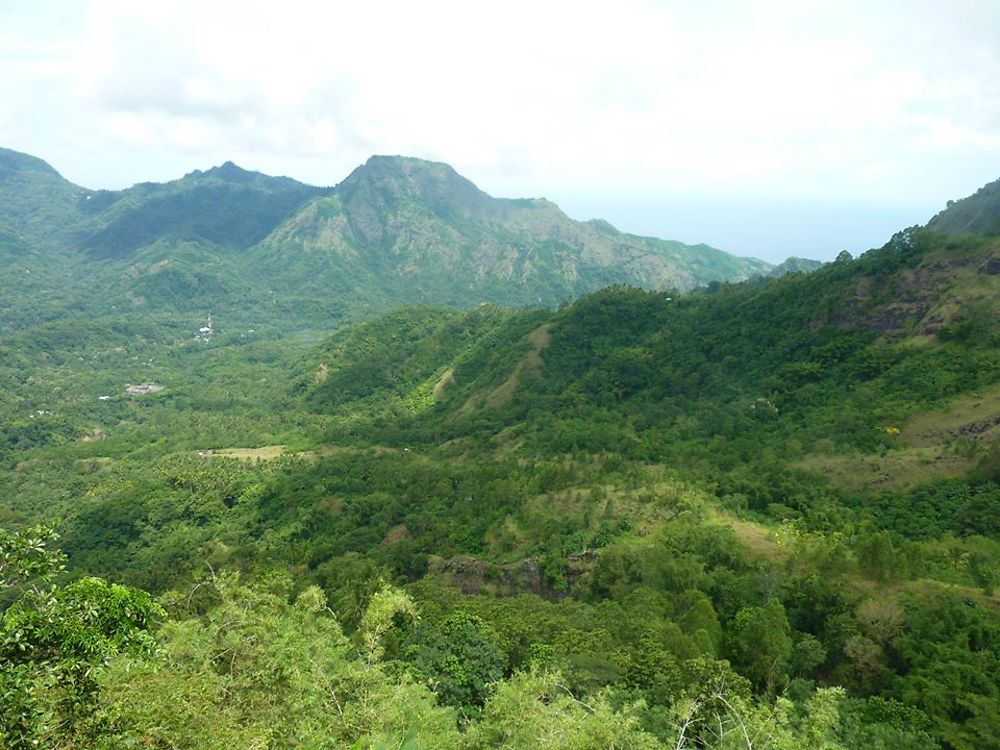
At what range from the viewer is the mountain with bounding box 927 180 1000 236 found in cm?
8346

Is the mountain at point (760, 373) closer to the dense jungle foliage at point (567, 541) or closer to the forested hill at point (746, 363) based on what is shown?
the forested hill at point (746, 363)

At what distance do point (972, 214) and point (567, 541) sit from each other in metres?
93.9

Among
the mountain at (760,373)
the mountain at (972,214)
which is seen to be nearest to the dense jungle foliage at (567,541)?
the mountain at (760,373)

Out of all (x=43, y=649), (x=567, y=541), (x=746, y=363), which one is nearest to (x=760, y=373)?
(x=746, y=363)

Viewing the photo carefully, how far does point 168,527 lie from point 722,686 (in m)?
61.8

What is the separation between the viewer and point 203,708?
469 inches

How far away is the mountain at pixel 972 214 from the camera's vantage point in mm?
83456

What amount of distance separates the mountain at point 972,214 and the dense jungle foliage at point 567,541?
2835 cm

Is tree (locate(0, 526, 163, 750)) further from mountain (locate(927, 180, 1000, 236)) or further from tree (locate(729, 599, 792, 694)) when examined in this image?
mountain (locate(927, 180, 1000, 236))

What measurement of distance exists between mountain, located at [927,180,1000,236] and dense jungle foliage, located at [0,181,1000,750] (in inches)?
1116

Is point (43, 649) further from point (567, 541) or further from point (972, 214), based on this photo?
point (972, 214)

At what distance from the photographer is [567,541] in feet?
128

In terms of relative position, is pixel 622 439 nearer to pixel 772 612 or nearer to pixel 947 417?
pixel 947 417

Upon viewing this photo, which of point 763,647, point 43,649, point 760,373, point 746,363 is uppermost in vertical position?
point 746,363
